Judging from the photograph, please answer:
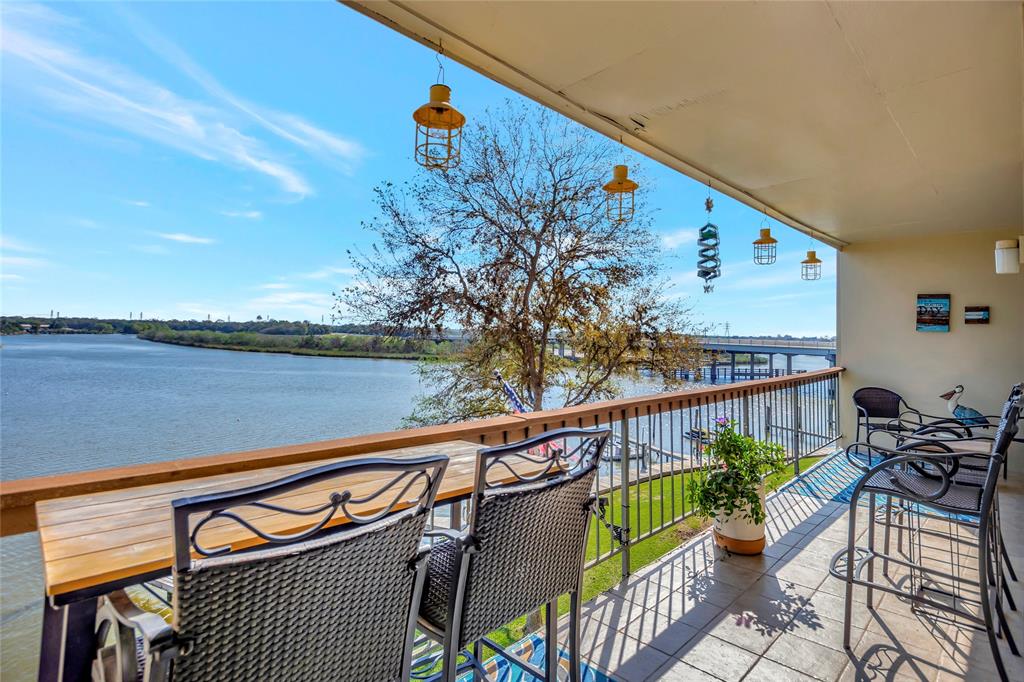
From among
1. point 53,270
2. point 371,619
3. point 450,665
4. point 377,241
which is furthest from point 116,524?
point 53,270

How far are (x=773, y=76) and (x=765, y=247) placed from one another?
3.17 meters

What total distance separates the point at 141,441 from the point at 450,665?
10.4 meters

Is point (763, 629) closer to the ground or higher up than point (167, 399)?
closer to the ground

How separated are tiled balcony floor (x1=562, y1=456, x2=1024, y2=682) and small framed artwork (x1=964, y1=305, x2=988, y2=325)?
370cm

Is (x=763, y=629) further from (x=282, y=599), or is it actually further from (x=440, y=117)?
(x=440, y=117)

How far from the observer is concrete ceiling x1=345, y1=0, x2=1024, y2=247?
2.02 meters

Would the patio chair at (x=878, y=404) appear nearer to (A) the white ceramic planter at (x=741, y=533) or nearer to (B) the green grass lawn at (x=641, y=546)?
(B) the green grass lawn at (x=641, y=546)

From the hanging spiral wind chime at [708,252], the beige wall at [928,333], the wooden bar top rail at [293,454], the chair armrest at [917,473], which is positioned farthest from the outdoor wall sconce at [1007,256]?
the wooden bar top rail at [293,454]

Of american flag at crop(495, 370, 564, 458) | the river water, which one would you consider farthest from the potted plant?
the river water

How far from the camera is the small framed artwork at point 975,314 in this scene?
5611 mm

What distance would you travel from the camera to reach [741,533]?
3.00 meters

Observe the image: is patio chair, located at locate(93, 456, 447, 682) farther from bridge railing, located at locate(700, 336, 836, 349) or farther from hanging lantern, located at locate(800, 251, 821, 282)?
bridge railing, located at locate(700, 336, 836, 349)

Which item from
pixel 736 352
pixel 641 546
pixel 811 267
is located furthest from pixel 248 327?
pixel 736 352

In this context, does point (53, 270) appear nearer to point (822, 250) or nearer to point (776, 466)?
point (776, 466)
